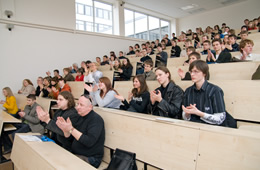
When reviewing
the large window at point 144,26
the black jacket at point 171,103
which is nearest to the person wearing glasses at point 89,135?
the black jacket at point 171,103

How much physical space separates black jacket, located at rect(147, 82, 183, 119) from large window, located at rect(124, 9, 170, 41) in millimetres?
7259

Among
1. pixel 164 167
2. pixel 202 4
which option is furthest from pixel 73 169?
pixel 202 4

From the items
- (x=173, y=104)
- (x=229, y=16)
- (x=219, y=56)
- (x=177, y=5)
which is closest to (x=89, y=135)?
(x=173, y=104)

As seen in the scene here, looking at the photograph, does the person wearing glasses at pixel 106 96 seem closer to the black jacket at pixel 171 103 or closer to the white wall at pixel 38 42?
the black jacket at pixel 171 103

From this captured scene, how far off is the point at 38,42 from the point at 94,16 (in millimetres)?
2593

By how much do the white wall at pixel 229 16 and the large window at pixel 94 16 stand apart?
4787mm

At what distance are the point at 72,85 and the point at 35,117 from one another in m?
1.33

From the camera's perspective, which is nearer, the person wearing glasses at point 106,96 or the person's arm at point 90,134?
the person's arm at point 90,134

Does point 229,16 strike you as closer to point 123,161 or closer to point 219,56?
point 219,56

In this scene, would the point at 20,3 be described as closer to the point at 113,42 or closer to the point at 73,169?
the point at 113,42

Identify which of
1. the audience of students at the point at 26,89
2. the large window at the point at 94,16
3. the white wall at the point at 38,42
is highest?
the large window at the point at 94,16

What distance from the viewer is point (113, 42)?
796cm

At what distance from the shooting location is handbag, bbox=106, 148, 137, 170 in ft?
4.30

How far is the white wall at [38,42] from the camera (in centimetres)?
554
